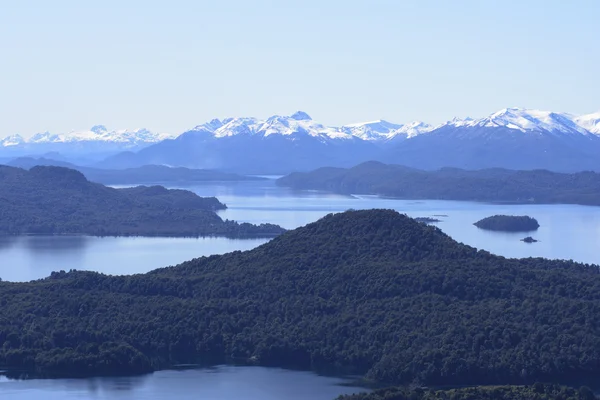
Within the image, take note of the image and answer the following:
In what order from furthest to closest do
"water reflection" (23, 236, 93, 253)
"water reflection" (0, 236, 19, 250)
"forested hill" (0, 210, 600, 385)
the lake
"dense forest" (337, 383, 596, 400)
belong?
"water reflection" (0, 236, 19, 250) < "water reflection" (23, 236, 93, 253) < the lake < "forested hill" (0, 210, 600, 385) < "dense forest" (337, 383, 596, 400)

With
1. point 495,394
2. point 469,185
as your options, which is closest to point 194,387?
point 495,394

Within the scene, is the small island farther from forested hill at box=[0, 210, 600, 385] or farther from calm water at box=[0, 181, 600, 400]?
forested hill at box=[0, 210, 600, 385]

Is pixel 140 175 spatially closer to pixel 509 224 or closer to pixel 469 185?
pixel 469 185

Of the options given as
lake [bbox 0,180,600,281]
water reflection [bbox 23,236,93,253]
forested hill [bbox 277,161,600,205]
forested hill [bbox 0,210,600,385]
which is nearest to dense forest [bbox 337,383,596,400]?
forested hill [bbox 0,210,600,385]

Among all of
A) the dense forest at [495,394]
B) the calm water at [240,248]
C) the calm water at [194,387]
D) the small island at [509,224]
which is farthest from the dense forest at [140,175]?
the dense forest at [495,394]

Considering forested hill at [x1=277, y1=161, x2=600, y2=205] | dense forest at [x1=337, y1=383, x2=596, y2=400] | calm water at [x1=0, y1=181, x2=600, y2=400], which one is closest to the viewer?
dense forest at [x1=337, y1=383, x2=596, y2=400]

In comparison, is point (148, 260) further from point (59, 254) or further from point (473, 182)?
point (473, 182)
